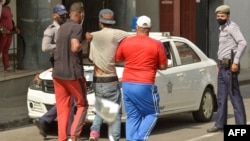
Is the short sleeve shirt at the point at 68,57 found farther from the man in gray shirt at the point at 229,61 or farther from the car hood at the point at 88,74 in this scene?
the man in gray shirt at the point at 229,61

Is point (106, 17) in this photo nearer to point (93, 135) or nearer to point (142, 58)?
point (142, 58)

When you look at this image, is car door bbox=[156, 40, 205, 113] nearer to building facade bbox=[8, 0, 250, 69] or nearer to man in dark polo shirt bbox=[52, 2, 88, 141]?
man in dark polo shirt bbox=[52, 2, 88, 141]

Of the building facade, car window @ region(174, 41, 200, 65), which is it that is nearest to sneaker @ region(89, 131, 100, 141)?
car window @ region(174, 41, 200, 65)

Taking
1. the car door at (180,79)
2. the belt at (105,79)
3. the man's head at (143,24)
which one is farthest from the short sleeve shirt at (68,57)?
the car door at (180,79)

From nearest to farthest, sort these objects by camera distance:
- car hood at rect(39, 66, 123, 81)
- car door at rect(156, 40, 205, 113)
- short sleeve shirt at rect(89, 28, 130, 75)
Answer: short sleeve shirt at rect(89, 28, 130, 75), car hood at rect(39, 66, 123, 81), car door at rect(156, 40, 205, 113)

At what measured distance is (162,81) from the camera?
12.1 meters

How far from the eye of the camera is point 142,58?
9609 mm

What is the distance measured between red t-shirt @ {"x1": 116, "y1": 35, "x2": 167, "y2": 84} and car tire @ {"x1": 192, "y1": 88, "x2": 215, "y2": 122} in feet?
12.5

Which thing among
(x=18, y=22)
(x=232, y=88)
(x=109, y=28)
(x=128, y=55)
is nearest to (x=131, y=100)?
(x=128, y=55)

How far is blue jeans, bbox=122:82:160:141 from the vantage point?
9570 millimetres

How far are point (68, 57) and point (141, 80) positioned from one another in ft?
4.39

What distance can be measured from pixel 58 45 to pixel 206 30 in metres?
12.9

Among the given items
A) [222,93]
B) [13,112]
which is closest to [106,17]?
[222,93]

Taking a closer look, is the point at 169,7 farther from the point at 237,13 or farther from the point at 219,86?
the point at 219,86
